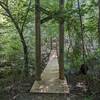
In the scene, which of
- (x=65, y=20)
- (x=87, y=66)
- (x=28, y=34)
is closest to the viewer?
(x=65, y=20)

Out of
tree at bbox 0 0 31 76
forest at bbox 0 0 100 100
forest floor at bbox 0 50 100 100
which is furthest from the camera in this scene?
tree at bbox 0 0 31 76

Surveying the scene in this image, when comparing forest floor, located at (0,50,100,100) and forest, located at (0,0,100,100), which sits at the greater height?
forest, located at (0,0,100,100)

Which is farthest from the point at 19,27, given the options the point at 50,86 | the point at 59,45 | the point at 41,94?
the point at 41,94

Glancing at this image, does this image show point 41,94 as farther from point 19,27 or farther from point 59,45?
point 19,27

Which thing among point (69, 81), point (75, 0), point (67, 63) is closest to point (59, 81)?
point (69, 81)

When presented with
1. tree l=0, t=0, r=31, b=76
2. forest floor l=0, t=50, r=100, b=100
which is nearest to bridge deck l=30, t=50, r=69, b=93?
forest floor l=0, t=50, r=100, b=100

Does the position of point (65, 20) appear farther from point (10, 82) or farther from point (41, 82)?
point (10, 82)

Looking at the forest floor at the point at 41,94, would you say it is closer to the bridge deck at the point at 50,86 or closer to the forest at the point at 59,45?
the forest at the point at 59,45

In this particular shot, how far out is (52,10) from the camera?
547cm

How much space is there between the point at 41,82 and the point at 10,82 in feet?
2.45

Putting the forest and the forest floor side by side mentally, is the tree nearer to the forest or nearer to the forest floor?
the forest

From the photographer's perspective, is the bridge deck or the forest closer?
the bridge deck

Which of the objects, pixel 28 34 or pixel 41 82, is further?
pixel 28 34

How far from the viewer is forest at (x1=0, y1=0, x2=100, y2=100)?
489 cm
